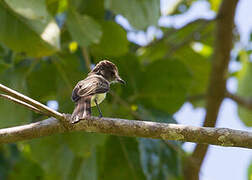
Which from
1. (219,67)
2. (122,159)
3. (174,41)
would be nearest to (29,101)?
(122,159)

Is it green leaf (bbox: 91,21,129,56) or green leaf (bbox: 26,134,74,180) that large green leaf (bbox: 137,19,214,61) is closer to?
green leaf (bbox: 91,21,129,56)

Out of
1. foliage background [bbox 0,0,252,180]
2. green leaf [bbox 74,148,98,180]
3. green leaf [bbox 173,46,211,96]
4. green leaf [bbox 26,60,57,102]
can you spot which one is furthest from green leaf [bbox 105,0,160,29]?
green leaf [bbox 173,46,211,96]

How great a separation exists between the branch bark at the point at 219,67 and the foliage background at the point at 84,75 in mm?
366

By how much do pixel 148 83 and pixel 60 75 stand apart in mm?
854

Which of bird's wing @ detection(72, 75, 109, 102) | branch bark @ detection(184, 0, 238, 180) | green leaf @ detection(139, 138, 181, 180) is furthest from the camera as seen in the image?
branch bark @ detection(184, 0, 238, 180)

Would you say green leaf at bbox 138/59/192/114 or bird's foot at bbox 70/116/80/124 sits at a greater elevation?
green leaf at bbox 138/59/192/114

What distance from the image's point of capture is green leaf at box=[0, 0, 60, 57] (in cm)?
383

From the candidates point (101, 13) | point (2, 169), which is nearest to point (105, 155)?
point (101, 13)

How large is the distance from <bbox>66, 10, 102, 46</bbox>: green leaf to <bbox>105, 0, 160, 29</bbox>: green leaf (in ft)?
0.78

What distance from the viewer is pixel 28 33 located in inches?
155

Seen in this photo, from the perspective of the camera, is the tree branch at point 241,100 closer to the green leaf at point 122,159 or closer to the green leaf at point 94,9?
the green leaf at point 122,159

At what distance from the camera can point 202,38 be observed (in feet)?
21.9

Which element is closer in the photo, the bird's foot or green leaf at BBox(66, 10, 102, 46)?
the bird's foot

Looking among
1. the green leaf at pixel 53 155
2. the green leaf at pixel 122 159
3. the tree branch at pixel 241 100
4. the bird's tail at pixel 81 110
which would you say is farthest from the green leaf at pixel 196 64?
the bird's tail at pixel 81 110
